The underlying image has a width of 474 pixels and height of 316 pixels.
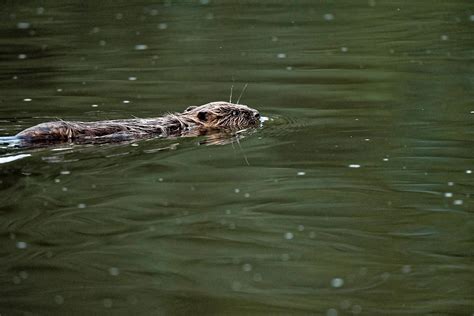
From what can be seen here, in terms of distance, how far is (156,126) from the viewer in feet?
30.4

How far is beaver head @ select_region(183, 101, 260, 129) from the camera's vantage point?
9.70 meters

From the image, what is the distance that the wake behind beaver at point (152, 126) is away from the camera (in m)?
8.66

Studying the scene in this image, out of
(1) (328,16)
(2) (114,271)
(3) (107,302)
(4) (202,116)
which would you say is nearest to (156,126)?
(4) (202,116)

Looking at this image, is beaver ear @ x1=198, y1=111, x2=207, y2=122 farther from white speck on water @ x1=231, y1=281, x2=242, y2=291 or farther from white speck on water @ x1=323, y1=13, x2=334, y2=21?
white speck on water @ x1=323, y1=13, x2=334, y2=21

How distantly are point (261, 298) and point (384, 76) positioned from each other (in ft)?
22.0

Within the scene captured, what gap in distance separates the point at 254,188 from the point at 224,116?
2357 millimetres

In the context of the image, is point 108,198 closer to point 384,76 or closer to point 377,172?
point 377,172

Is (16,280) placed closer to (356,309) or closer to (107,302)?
(107,302)

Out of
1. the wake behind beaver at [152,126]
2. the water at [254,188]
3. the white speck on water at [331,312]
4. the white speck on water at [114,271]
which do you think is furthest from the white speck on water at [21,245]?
the wake behind beaver at [152,126]

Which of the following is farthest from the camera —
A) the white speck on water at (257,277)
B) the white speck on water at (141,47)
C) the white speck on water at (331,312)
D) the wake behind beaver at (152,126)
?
the white speck on water at (141,47)

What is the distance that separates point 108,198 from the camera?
7.28m

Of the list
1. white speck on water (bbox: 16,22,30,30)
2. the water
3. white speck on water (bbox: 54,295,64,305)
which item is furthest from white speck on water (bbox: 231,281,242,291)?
white speck on water (bbox: 16,22,30,30)

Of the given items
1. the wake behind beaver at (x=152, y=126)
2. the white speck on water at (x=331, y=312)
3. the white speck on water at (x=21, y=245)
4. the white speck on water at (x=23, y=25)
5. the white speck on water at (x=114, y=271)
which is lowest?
the white speck on water at (x=331, y=312)

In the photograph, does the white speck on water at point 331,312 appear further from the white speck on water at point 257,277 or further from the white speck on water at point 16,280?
the white speck on water at point 16,280
